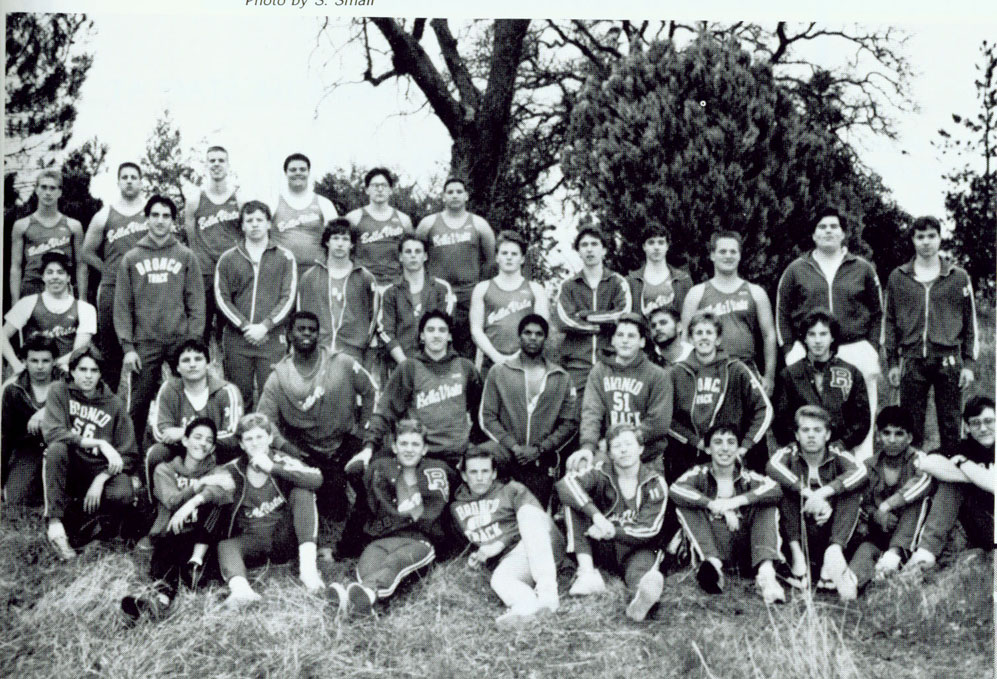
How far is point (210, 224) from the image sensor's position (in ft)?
18.8

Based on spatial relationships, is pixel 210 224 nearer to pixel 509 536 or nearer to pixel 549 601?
pixel 509 536

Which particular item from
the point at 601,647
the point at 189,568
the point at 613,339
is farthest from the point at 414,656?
the point at 613,339

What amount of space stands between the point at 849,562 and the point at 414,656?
77.7 inches

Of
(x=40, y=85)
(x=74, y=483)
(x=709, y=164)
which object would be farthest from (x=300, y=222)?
(x=709, y=164)

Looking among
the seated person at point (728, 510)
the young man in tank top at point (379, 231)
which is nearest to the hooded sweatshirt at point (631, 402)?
the seated person at point (728, 510)

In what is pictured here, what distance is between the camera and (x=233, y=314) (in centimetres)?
543

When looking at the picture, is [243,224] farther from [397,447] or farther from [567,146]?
[567,146]

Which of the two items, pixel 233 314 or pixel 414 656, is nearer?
pixel 414 656

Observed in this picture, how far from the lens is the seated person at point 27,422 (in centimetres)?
480

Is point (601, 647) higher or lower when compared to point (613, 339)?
lower

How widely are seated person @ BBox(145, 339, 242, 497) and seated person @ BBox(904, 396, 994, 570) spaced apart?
3.19 m

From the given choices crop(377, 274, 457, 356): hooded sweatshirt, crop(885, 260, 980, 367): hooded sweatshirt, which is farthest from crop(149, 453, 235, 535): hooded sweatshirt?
crop(885, 260, 980, 367): hooded sweatshirt

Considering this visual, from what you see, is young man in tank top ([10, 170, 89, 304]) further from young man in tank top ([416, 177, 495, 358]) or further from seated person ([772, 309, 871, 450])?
seated person ([772, 309, 871, 450])

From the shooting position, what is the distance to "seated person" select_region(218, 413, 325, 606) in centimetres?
460
